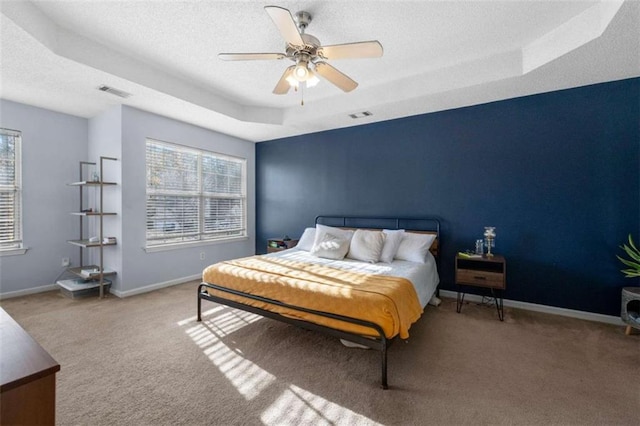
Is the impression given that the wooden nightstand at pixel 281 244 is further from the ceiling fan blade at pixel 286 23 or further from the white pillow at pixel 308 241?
the ceiling fan blade at pixel 286 23

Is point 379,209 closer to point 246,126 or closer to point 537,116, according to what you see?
point 537,116

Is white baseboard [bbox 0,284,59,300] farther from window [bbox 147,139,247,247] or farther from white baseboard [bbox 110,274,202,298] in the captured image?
window [bbox 147,139,247,247]

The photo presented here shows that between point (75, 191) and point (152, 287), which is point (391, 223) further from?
point (75, 191)

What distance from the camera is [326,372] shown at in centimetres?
221

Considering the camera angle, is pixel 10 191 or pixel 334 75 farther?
pixel 10 191

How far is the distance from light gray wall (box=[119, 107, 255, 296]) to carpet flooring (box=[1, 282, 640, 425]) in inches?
34.3

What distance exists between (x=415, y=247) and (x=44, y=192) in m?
5.28

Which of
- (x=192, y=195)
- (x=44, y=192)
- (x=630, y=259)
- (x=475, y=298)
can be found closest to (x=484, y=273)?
(x=475, y=298)

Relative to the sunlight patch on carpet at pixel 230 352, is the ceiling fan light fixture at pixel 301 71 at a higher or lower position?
higher

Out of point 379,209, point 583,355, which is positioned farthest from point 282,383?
point 379,209

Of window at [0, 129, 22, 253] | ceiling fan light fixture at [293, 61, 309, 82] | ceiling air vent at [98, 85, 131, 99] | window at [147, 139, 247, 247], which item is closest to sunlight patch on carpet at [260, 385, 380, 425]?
ceiling fan light fixture at [293, 61, 309, 82]

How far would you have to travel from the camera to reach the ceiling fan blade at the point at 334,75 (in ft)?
8.11

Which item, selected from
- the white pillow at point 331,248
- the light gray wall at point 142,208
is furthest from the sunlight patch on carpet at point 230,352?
the light gray wall at point 142,208

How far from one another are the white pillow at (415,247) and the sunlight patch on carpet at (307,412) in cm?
210
